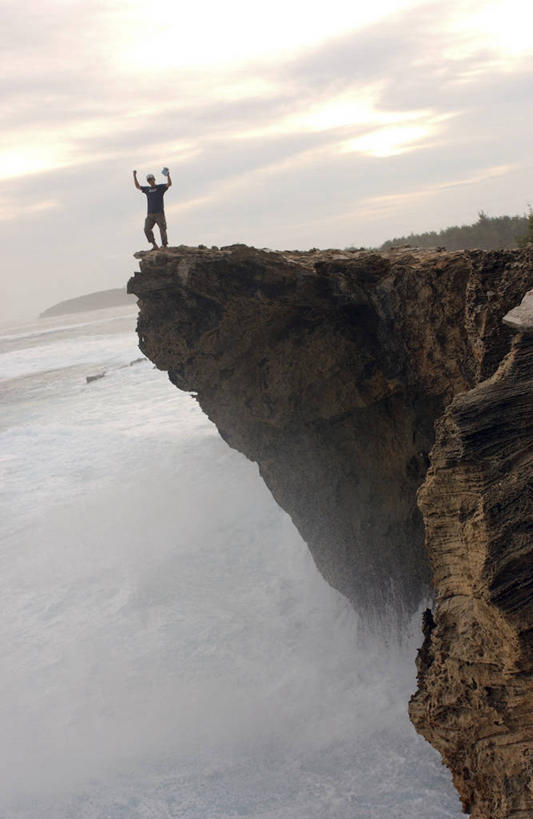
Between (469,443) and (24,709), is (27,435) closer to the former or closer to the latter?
(24,709)

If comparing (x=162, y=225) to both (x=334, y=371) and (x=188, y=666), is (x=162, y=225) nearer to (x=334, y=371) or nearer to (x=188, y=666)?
(x=334, y=371)

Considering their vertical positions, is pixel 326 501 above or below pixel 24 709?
above

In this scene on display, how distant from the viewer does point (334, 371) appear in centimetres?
844

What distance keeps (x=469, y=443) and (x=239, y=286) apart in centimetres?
426

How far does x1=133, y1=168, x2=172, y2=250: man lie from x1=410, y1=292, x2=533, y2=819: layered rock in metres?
6.56

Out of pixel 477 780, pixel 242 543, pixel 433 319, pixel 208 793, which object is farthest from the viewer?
pixel 242 543

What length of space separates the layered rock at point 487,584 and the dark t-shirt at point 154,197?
6730 millimetres

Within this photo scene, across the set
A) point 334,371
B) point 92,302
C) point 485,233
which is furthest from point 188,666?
point 92,302

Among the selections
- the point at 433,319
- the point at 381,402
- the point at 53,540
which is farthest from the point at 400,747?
the point at 53,540

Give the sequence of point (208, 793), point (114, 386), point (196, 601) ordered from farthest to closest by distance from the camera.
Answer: point (114, 386)
point (196, 601)
point (208, 793)

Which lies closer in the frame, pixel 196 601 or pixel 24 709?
pixel 24 709

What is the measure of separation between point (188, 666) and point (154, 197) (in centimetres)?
641

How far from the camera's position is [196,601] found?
10711 mm

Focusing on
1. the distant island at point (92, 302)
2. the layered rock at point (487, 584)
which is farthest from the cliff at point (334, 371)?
the distant island at point (92, 302)
